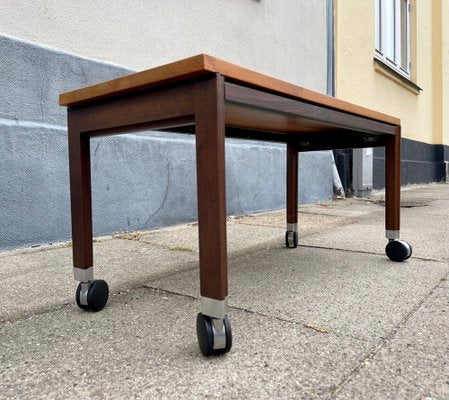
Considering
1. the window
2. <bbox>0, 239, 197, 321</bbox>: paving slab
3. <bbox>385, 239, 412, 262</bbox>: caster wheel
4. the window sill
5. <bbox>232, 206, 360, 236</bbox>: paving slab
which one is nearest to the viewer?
<bbox>0, 239, 197, 321</bbox>: paving slab

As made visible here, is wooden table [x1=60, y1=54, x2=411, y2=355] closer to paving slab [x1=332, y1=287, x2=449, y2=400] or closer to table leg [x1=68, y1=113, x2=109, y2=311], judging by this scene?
table leg [x1=68, y1=113, x2=109, y2=311]

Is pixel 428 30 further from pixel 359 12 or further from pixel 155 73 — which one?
pixel 155 73

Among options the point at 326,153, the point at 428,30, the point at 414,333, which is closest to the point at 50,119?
the point at 414,333

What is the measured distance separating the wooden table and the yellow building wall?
3.66 meters

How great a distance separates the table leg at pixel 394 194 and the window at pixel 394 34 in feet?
14.0

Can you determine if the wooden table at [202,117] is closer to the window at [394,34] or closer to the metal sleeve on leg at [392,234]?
the metal sleeve on leg at [392,234]

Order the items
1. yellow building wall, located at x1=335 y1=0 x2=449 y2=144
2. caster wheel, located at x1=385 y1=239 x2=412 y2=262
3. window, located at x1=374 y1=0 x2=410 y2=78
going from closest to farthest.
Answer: caster wheel, located at x1=385 y1=239 x2=412 y2=262
yellow building wall, located at x1=335 y1=0 x2=449 y2=144
window, located at x1=374 y1=0 x2=410 y2=78

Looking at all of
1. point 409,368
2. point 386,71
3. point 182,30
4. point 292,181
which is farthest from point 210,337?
point 386,71

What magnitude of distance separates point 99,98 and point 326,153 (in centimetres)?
347

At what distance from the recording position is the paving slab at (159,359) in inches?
26.7

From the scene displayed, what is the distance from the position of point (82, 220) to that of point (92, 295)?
0.19m

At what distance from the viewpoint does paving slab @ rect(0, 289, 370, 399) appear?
678 mm

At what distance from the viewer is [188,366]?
753mm

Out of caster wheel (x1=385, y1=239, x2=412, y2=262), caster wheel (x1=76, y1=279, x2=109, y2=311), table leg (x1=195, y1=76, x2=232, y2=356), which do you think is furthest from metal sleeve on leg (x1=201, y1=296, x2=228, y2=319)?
caster wheel (x1=385, y1=239, x2=412, y2=262)
